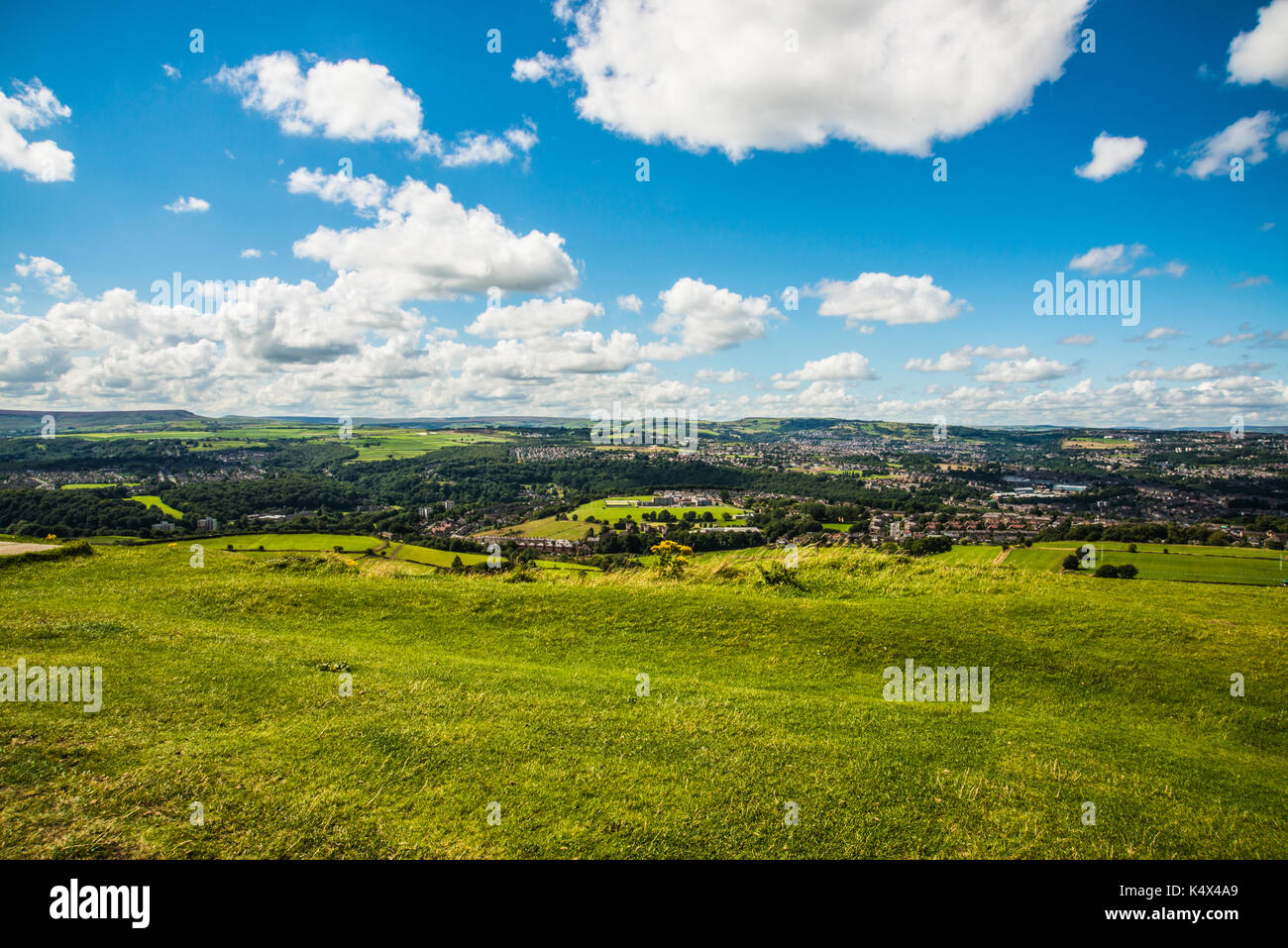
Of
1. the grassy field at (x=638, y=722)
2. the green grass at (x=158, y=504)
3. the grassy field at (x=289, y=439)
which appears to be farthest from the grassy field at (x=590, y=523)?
the grassy field at (x=289, y=439)

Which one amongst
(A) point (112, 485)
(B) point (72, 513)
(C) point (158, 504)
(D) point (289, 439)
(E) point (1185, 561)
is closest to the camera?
(E) point (1185, 561)

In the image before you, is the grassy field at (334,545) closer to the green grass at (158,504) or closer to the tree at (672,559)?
the tree at (672,559)

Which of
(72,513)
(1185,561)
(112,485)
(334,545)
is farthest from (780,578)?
(112,485)

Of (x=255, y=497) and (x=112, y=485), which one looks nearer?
(x=112, y=485)

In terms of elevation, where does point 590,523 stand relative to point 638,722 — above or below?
below

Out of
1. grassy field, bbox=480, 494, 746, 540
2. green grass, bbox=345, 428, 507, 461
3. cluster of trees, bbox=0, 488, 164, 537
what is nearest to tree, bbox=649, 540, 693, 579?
grassy field, bbox=480, 494, 746, 540

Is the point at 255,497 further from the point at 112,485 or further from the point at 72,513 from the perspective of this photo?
the point at 72,513
